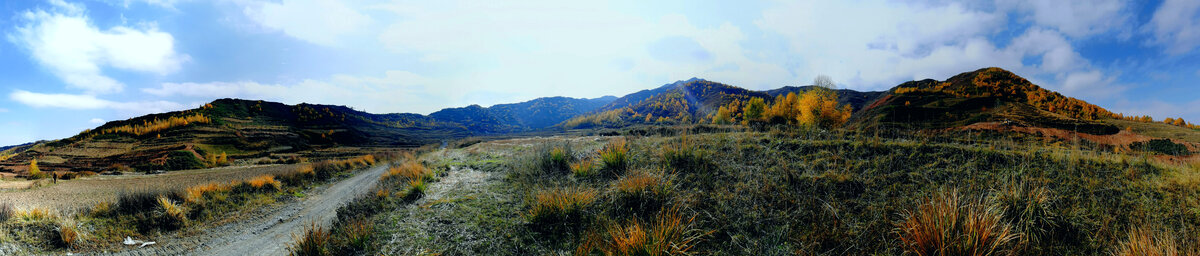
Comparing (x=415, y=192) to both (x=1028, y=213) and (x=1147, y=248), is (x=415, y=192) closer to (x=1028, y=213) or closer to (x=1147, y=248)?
(x=1028, y=213)

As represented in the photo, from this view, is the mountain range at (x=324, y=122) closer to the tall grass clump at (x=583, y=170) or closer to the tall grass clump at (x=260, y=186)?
the tall grass clump at (x=583, y=170)

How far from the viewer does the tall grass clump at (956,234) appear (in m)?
2.61

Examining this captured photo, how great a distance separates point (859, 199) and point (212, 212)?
14.6 meters

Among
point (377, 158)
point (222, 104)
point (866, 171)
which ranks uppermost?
point (222, 104)

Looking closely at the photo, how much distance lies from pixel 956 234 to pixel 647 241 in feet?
8.48

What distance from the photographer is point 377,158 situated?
28219 millimetres

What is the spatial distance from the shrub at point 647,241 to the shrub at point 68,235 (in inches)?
413

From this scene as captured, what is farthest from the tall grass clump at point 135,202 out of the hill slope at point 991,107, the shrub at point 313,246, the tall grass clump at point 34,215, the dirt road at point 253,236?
the hill slope at point 991,107

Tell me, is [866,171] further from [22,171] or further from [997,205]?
[22,171]

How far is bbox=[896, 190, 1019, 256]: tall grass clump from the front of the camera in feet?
8.55

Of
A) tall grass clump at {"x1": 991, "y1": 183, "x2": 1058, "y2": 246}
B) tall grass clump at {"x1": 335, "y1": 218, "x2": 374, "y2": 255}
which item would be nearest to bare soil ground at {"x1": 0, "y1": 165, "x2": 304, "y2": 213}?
tall grass clump at {"x1": 335, "y1": 218, "x2": 374, "y2": 255}

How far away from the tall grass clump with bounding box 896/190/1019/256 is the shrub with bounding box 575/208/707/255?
176 cm

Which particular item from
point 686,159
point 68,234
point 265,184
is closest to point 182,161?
point 265,184

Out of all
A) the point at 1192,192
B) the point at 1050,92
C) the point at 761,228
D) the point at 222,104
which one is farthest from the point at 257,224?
the point at 1050,92
